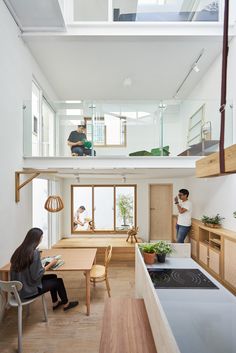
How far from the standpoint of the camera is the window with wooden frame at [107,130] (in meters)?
3.90

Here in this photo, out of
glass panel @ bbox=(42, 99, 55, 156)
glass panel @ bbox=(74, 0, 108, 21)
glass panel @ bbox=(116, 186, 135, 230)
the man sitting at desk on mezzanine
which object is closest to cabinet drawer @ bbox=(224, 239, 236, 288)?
the man sitting at desk on mezzanine

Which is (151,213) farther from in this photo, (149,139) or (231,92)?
(231,92)

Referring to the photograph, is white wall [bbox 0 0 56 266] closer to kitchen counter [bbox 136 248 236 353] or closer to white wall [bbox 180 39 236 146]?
kitchen counter [bbox 136 248 236 353]

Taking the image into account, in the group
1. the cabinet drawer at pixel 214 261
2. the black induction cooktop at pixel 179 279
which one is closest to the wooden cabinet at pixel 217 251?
the cabinet drawer at pixel 214 261

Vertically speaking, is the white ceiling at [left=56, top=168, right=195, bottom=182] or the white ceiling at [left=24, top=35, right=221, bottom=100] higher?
the white ceiling at [left=24, top=35, right=221, bottom=100]

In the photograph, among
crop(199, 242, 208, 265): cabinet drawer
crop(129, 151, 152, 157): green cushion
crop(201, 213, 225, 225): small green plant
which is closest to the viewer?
crop(129, 151, 152, 157): green cushion

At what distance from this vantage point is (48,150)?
406cm

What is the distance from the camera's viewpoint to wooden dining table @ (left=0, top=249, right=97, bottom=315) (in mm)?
2953

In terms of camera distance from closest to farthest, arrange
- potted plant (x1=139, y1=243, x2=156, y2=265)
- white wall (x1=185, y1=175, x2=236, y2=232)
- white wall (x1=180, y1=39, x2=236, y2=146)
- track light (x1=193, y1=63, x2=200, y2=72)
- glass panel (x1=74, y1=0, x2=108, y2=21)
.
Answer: potted plant (x1=139, y1=243, x2=156, y2=265) < white wall (x1=180, y1=39, x2=236, y2=146) < white wall (x1=185, y1=175, x2=236, y2=232) < glass panel (x1=74, y1=0, x2=108, y2=21) < track light (x1=193, y1=63, x2=200, y2=72)

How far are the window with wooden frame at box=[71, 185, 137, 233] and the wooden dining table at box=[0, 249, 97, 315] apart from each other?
2.84 meters

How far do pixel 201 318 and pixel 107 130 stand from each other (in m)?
3.22

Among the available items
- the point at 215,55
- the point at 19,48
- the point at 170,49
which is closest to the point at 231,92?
the point at 215,55

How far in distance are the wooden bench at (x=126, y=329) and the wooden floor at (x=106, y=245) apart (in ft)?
11.0

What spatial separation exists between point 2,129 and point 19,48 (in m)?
1.65
